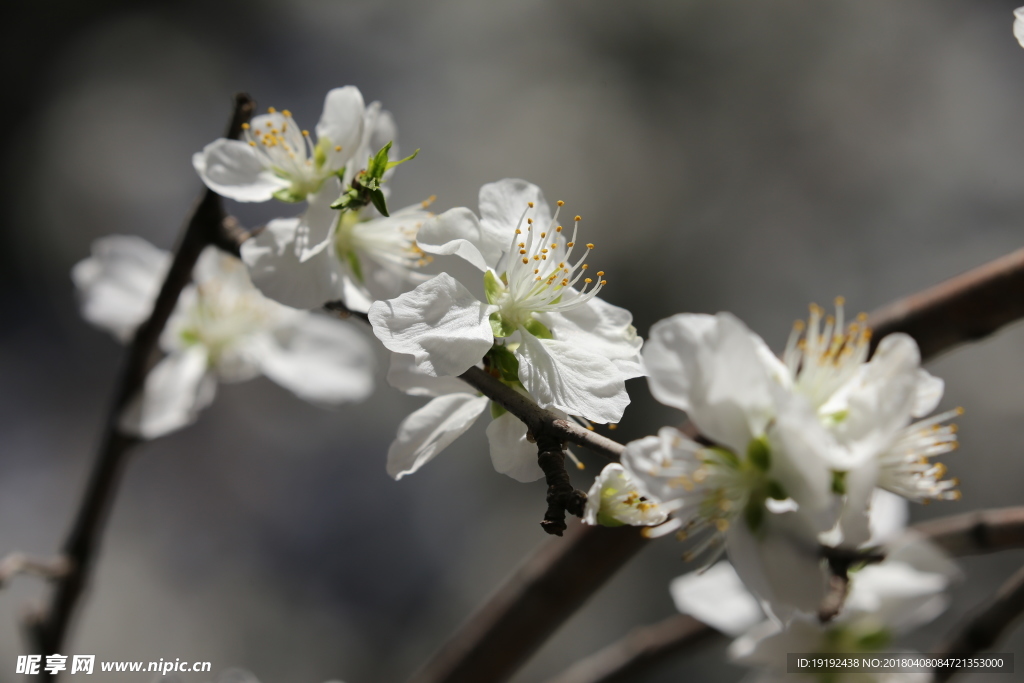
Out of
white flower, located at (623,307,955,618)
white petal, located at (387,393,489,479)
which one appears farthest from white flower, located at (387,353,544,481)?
white flower, located at (623,307,955,618)

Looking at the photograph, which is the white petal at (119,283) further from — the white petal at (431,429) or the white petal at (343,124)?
the white petal at (431,429)

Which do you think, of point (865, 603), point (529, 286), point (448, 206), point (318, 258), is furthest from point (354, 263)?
point (448, 206)

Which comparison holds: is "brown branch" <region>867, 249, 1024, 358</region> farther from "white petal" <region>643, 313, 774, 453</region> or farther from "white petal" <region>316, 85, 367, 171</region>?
"white petal" <region>316, 85, 367, 171</region>

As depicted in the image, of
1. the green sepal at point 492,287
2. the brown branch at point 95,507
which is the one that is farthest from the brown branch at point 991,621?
the brown branch at point 95,507

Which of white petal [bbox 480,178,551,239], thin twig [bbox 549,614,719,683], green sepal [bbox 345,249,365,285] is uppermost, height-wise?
white petal [bbox 480,178,551,239]

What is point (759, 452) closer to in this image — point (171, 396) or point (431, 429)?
point (431, 429)
